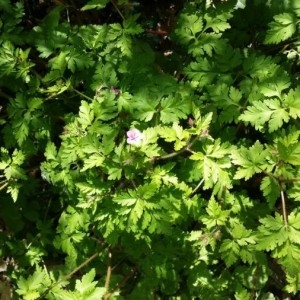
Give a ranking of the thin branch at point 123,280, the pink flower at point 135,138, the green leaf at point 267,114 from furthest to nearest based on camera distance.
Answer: the thin branch at point 123,280
the green leaf at point 267,114
the pink flower at point 135,138

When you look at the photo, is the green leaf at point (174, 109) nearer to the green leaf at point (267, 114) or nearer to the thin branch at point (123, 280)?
the green leaf at point (267, 114)

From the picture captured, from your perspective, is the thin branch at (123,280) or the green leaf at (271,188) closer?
the green leaf at (271,188)

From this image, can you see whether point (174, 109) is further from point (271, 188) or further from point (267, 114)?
point (271, 188)

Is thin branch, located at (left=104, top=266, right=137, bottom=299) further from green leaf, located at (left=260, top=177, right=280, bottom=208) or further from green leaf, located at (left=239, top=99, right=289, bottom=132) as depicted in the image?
green leaf, located at (left=239, top=99, right=289, bottom=132)

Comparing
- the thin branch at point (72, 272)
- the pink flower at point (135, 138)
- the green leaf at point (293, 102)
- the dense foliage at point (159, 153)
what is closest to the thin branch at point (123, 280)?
the dense foliage at point (159, 153)

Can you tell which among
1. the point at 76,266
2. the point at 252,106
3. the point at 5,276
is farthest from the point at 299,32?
the point at 5,276

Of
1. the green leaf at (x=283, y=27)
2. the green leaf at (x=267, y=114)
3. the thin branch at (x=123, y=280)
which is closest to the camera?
the green leaf at (x=267, y=114)

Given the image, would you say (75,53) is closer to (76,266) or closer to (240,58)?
(240,58)

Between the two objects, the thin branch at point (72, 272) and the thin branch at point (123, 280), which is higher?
the thin branch at point (72, 272)

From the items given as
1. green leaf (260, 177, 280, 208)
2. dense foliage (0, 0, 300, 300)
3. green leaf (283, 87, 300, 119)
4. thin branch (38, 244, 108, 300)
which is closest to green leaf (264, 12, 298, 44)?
dense foliage (0, 0, 300, 300)
